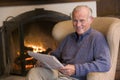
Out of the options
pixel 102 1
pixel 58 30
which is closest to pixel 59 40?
pixel 58 30

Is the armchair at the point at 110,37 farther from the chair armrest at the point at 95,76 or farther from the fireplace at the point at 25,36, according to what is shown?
the fireplace at the point at 25,36

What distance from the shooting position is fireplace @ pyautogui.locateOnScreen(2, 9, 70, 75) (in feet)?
11.0

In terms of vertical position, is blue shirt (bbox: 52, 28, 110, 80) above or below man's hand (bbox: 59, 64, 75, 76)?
above

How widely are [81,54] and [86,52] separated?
1.9 inches

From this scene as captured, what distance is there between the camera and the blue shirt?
2033mm

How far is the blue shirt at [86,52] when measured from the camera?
2033 mm

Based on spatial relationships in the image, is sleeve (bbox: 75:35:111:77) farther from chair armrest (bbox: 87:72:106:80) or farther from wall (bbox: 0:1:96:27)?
wall (bbox: 0:1:96:27)

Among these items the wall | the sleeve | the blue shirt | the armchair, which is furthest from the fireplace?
the sleeve

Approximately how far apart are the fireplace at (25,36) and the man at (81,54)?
114 centimetres

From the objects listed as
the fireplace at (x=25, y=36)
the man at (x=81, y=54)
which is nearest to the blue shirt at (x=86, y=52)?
the man at (x=81, y=54)

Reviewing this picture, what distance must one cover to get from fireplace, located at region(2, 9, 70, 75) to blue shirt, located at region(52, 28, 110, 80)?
1067 millimetres

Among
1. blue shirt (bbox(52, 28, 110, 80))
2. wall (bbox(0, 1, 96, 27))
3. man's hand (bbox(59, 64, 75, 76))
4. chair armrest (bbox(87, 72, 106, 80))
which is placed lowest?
chair armrest (bbox(87, 72, 106, 80))

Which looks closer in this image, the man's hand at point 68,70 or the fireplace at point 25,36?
the man's hand at point 68,70

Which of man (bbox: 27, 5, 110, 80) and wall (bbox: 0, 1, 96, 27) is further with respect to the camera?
wall (bbox: 0, 1, 96, 27)
